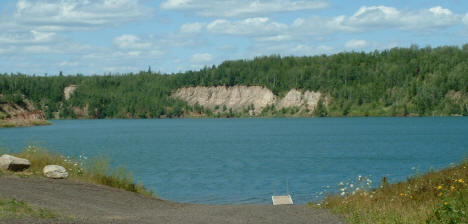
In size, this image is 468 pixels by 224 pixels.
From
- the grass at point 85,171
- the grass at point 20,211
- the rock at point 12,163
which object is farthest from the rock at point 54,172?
the grass at point 20,211

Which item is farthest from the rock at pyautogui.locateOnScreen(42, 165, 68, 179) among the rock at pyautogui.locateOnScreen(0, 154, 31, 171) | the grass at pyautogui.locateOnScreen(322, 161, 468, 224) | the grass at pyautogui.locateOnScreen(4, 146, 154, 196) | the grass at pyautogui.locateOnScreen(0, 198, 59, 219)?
the grass at pyautogui.locateOnScreen(322, 161, 468, 224)

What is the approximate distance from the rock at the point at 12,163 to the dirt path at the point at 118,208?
5.26ft

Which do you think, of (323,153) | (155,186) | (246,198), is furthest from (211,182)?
(323,153)

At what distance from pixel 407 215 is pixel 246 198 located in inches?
758

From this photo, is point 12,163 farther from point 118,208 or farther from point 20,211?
point 20,211

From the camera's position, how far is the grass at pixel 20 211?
A: 645 inches

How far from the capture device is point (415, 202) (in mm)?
19359

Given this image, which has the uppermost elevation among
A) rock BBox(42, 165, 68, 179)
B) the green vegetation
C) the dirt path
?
rock BBox(42, 165, 68, 179)

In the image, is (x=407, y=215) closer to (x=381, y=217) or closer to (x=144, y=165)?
(x=381, y=217)

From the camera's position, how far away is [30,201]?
1945cm

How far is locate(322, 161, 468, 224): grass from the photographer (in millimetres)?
14988

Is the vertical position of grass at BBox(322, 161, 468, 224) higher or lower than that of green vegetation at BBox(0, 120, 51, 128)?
higher

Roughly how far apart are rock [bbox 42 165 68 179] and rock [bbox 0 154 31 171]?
1.09 m

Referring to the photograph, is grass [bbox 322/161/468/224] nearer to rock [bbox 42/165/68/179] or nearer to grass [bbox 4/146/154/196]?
grass [bbox 4/146/154/196]
